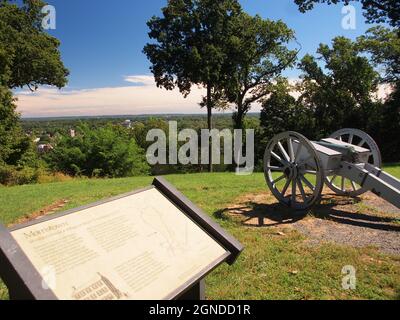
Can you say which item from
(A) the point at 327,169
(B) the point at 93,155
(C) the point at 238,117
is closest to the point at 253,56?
(C) the point at 238,117

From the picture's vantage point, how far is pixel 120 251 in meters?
2.61

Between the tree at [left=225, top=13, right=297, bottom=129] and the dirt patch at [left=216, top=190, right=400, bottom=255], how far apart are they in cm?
1414

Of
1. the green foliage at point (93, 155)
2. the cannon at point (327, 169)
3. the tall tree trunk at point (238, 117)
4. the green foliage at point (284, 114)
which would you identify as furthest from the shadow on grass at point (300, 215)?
the green foliage at point (284, 114)

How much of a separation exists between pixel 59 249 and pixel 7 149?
1664cm

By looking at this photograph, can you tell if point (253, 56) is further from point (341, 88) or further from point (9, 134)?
point (9, 134)

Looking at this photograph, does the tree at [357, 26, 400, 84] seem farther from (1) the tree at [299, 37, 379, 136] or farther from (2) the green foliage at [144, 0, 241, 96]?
(2) the green foliage at [144, 0, 241, 96]

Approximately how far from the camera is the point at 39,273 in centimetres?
220

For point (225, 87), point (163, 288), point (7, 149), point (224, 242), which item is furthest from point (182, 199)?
point (225, 87)

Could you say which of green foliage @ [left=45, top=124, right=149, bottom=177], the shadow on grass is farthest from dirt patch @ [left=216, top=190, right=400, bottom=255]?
green foliage @ [left=45, top=124, right=149, bottom=177]

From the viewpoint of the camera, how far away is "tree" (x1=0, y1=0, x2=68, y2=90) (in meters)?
17.9

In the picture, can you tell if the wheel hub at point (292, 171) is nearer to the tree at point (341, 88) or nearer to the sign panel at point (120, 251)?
the sign panel at point (120, 251)

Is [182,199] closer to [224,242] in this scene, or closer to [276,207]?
[224,242]

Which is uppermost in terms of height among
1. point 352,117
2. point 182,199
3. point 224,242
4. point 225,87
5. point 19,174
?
point 225,87

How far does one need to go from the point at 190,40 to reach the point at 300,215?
15.1 metres
